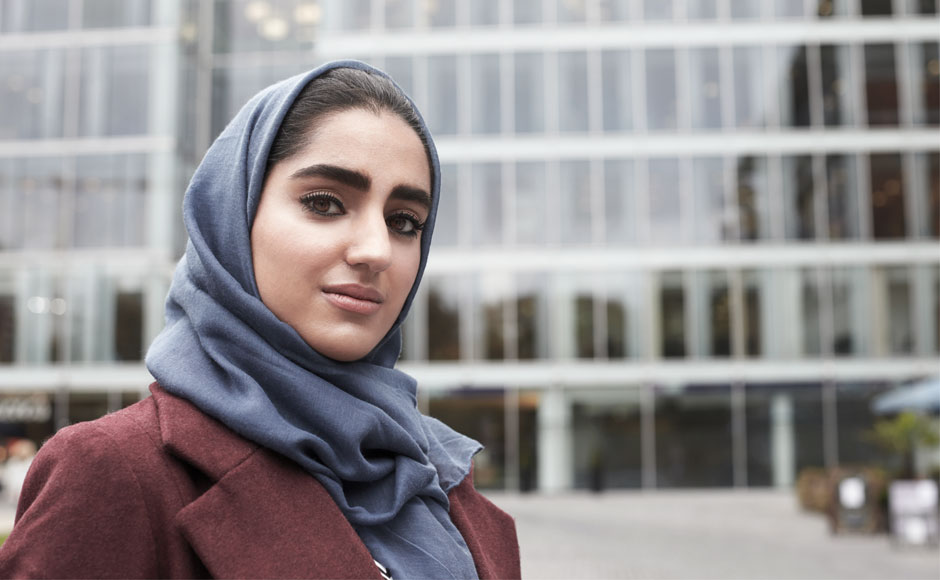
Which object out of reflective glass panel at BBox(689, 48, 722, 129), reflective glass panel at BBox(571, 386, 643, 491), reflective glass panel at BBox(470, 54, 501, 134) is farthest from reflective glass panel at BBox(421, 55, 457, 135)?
reflective glass panel at BBox(571, 386, 643, 491)

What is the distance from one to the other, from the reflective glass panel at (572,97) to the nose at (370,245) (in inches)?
1054

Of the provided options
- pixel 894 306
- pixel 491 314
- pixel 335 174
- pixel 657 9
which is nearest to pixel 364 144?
pixel 335 174

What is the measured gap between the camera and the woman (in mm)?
1192

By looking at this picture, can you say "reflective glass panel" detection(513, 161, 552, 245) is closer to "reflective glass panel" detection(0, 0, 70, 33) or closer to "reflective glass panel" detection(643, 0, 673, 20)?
"reflective glass panel" detection(643, 0, 673, 20)

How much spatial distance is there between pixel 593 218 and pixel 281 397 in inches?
1039

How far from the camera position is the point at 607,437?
2708 cm

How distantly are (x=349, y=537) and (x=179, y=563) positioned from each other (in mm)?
237

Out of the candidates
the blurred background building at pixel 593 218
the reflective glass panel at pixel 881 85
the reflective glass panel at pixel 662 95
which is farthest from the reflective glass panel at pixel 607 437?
the reflective glass panel at pixel 881 85

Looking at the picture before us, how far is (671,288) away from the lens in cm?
2697

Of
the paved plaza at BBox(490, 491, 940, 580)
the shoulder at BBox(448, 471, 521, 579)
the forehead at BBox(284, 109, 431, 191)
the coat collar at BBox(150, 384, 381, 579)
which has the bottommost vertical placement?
the paved plaza at BBox(490, 491, 940, 580)

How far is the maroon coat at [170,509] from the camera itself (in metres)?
1.15

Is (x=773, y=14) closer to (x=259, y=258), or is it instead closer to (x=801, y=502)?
(x=801, y=502)

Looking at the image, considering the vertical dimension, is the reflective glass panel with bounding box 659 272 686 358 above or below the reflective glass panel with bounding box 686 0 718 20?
below

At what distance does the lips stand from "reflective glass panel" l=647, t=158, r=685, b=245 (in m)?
26.4
